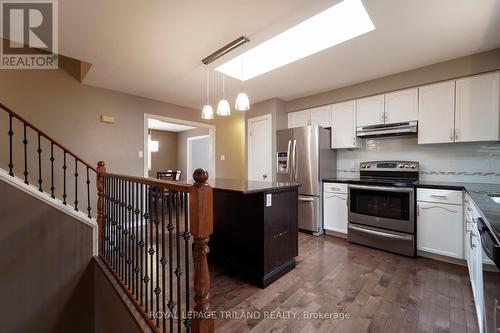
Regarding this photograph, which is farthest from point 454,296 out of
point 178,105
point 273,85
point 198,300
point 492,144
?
point 178,105

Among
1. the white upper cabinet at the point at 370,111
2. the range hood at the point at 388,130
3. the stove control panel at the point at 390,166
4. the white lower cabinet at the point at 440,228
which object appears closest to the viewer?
the white lower cabinet at the point at 440,228

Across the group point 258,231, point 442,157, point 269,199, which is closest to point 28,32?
point 269,199

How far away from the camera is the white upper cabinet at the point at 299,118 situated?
13.2 ft

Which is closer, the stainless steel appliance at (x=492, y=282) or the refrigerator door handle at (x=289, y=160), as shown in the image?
the stainless steel appliance at (x=492, y=282)

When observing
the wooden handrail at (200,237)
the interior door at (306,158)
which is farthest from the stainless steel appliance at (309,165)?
the wooden handrail at (200,237)

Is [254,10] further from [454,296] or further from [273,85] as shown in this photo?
[454,296]

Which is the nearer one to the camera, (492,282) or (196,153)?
(492,282)

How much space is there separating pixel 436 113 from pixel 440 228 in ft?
4.64

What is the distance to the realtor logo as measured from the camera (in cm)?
198

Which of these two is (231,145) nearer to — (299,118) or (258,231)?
(299,118)

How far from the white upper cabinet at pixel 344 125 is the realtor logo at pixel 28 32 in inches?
141

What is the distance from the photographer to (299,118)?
414 cm

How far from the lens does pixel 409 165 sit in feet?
10.0

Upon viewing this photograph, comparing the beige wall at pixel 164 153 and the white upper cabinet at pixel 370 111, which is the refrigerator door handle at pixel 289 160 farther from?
the beige wall at pixel 164 153
